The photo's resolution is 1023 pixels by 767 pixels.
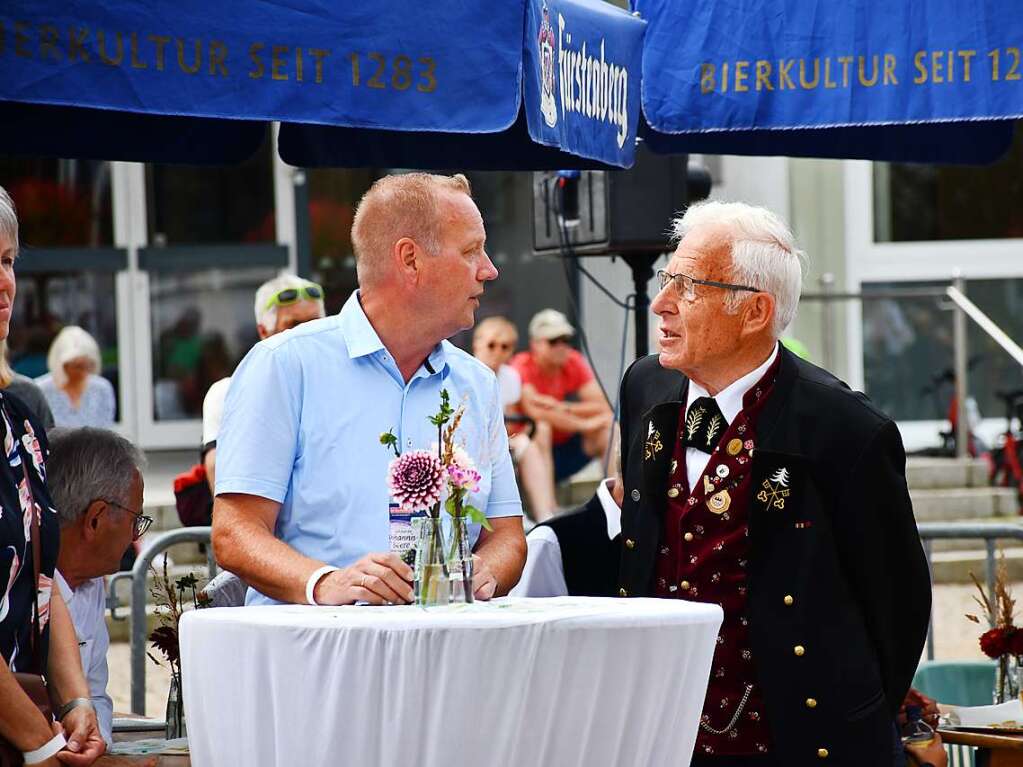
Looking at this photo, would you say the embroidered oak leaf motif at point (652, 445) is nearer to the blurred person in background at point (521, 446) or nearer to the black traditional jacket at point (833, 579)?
the black traditional jacket at point (833, 579)

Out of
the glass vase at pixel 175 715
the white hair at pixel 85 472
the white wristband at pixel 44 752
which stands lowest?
the glass vase at pixel 175 715

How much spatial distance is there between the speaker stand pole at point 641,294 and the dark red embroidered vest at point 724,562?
3.04m

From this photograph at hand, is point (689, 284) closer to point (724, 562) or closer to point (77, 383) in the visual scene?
point (724, 562)

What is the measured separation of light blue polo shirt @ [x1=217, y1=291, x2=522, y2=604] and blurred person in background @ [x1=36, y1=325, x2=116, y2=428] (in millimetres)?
7700

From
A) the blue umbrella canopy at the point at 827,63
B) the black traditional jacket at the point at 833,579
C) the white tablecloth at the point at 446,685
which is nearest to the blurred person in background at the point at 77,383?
the blue umbrella canopy at the point at 827,63

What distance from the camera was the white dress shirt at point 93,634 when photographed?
4.36 m

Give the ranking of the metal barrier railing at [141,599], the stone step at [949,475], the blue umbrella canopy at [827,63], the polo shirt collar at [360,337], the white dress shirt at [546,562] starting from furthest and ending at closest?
the stone step at [949,475], the metal barrier railing at [141,599], the white dress shirt at [546,562], the blue umbrella canopy at [827,63], the polo shirt collar at [360,337]

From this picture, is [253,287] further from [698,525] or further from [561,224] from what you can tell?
[698,525]

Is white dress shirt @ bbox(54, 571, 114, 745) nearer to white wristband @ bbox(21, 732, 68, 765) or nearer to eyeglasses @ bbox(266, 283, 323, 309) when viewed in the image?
white wristband @ bbox(21, 732, 68, 765)

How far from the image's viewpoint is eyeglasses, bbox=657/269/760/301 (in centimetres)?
396

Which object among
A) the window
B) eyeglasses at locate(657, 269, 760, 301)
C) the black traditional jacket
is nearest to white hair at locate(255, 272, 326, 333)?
eyeglasses at locate(657, 269, 760, 301)

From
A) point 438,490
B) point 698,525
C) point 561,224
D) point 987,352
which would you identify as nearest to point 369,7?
point 438,490

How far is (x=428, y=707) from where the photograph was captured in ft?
9.94

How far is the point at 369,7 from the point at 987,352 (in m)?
10.7
